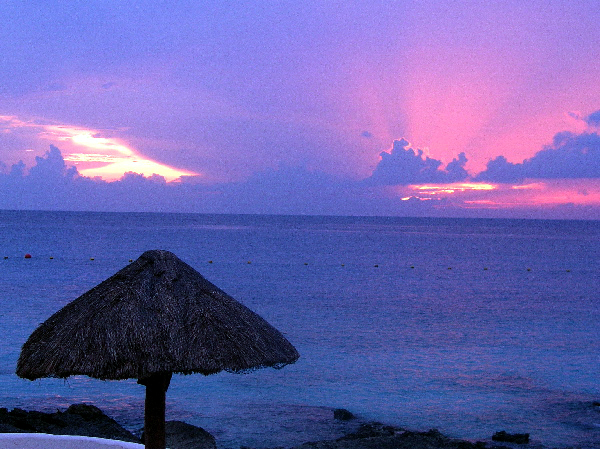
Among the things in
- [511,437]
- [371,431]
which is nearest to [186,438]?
[371,431]

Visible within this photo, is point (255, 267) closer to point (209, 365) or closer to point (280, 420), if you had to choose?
point (280, 420)

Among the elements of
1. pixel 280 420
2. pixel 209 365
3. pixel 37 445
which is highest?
pixel 209 365

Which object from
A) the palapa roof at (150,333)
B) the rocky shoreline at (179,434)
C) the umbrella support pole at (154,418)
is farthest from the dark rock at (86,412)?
the palapa roof at (150,333)

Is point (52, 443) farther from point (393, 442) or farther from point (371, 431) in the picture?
point (371, 431)

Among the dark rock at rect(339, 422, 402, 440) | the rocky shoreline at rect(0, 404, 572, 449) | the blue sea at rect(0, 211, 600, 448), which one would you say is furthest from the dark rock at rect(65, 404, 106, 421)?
the dark rock at rect(339, 422, 402, 440)

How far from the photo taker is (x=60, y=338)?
20.1ft

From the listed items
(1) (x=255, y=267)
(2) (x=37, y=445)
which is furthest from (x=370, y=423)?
(1) (x=255, y=267)

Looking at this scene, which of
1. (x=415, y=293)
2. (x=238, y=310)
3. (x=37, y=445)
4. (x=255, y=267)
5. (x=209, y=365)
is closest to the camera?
(x=209, y=365)

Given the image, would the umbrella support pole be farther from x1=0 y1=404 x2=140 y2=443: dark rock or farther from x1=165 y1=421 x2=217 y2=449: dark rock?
x1=0 y1=404 x2=140 y2=443: dark rock

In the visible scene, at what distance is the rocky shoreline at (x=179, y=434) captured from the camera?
12164 mm

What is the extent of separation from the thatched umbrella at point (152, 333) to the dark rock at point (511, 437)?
885cm

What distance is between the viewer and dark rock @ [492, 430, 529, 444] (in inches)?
539

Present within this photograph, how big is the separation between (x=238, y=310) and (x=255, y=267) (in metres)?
50.4

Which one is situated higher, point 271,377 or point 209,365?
point 209,365
